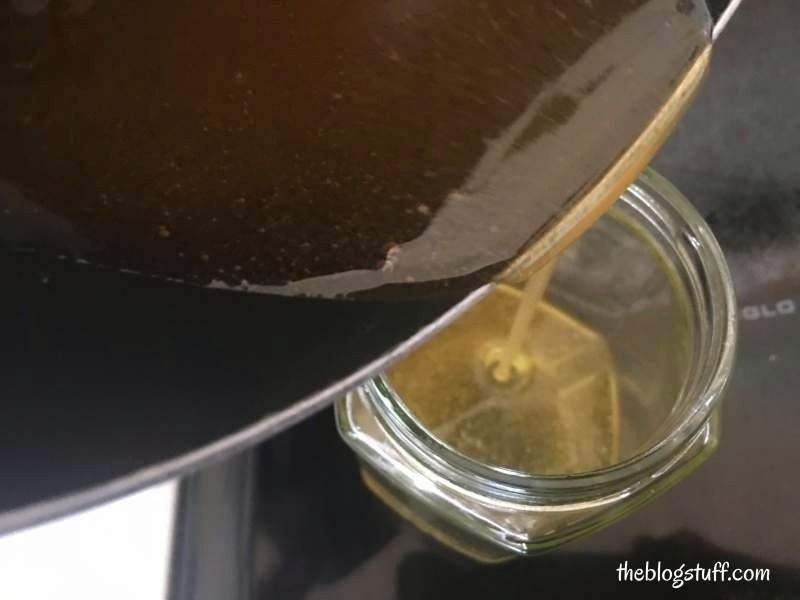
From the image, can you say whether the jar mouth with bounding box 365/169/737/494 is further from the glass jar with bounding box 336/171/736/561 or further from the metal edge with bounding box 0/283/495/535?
the metal edge with bounding box 0/283/495/535

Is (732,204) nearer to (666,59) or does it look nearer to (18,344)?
(666,59)

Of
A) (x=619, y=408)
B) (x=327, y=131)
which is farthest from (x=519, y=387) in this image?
(x=327, y=131)

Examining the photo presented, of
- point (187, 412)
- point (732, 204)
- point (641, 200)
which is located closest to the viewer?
point (187, 412)

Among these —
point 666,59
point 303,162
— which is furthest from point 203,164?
point 666,59

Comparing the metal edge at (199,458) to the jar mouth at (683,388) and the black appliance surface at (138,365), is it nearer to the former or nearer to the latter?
the black appliance surface at (138,365)

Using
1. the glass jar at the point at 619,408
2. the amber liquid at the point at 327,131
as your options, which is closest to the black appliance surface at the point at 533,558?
the glass jar at the point at 619,408

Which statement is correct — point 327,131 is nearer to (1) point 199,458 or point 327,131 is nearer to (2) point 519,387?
A: (1) point 199,458
